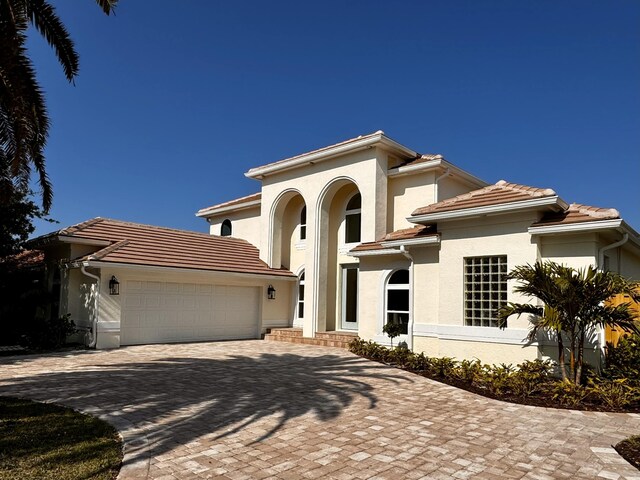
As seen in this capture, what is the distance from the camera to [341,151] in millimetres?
18094

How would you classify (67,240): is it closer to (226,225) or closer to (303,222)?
(303,222)

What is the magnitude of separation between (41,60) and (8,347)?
33.1 feet

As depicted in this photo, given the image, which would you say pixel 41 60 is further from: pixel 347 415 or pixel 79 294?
pixel 347 415

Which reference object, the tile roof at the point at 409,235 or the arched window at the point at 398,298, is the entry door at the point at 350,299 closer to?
the tile roof at the point at 409,235

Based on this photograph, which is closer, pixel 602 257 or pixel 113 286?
pixel 602 257

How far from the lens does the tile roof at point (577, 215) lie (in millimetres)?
10156

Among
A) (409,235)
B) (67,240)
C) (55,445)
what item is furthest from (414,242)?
(67,240)

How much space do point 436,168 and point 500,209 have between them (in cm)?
534

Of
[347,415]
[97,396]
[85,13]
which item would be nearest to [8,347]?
[97,396]

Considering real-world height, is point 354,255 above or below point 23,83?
below

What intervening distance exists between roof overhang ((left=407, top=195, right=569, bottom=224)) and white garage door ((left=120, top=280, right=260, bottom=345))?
988 cm

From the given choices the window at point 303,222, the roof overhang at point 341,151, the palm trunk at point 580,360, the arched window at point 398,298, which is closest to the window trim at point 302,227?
the window at point 303,222

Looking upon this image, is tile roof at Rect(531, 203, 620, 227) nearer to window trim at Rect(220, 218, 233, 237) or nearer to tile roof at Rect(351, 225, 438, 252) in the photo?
tile roof at Rect(351, 225, 438, 252)

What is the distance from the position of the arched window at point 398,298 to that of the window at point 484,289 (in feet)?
10.6
